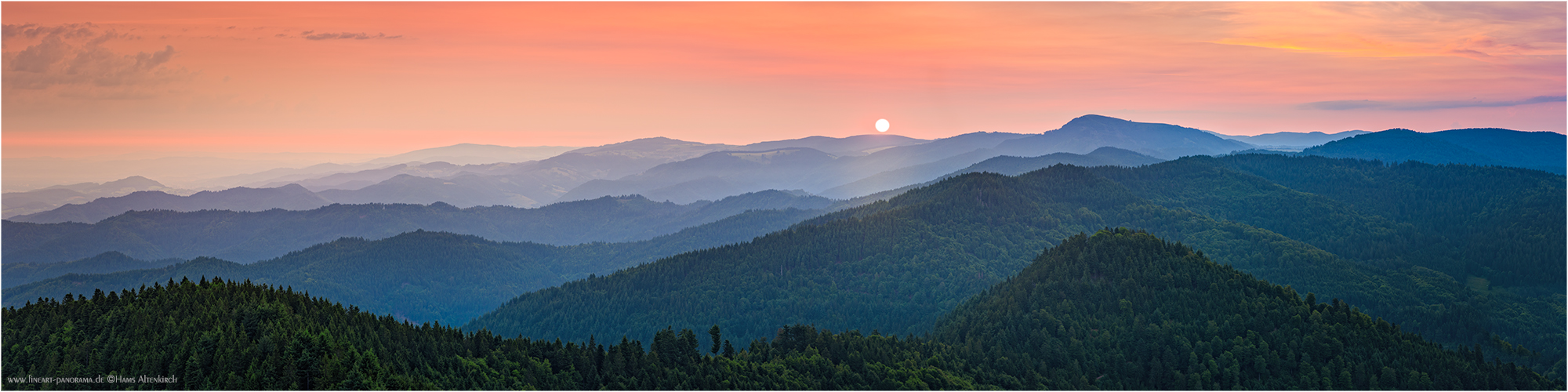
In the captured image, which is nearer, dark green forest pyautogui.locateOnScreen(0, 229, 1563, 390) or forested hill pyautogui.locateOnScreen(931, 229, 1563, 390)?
dark green forest pyautogui.locateOnScreen(0, 229, 1563, 390)

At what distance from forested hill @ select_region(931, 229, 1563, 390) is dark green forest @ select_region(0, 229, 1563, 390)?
281 millimetres

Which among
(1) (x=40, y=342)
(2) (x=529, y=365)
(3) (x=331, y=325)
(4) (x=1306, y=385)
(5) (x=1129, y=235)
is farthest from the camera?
(5) (x=1129, y=235)

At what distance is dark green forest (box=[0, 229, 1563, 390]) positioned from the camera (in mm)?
74000

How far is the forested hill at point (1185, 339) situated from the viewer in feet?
372

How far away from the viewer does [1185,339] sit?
12044 centimetres

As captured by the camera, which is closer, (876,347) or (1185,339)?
(876,347)

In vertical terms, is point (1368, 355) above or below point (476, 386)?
below

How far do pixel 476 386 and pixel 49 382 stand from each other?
32639 millimetres

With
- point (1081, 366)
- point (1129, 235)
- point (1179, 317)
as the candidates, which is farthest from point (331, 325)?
point (1129, 235)

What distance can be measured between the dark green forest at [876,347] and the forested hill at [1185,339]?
0.92 feet

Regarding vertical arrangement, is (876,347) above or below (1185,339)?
above

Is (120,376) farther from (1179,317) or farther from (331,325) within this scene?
(1179,317)

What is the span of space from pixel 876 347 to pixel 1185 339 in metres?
45.0

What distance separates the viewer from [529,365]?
90.6m
